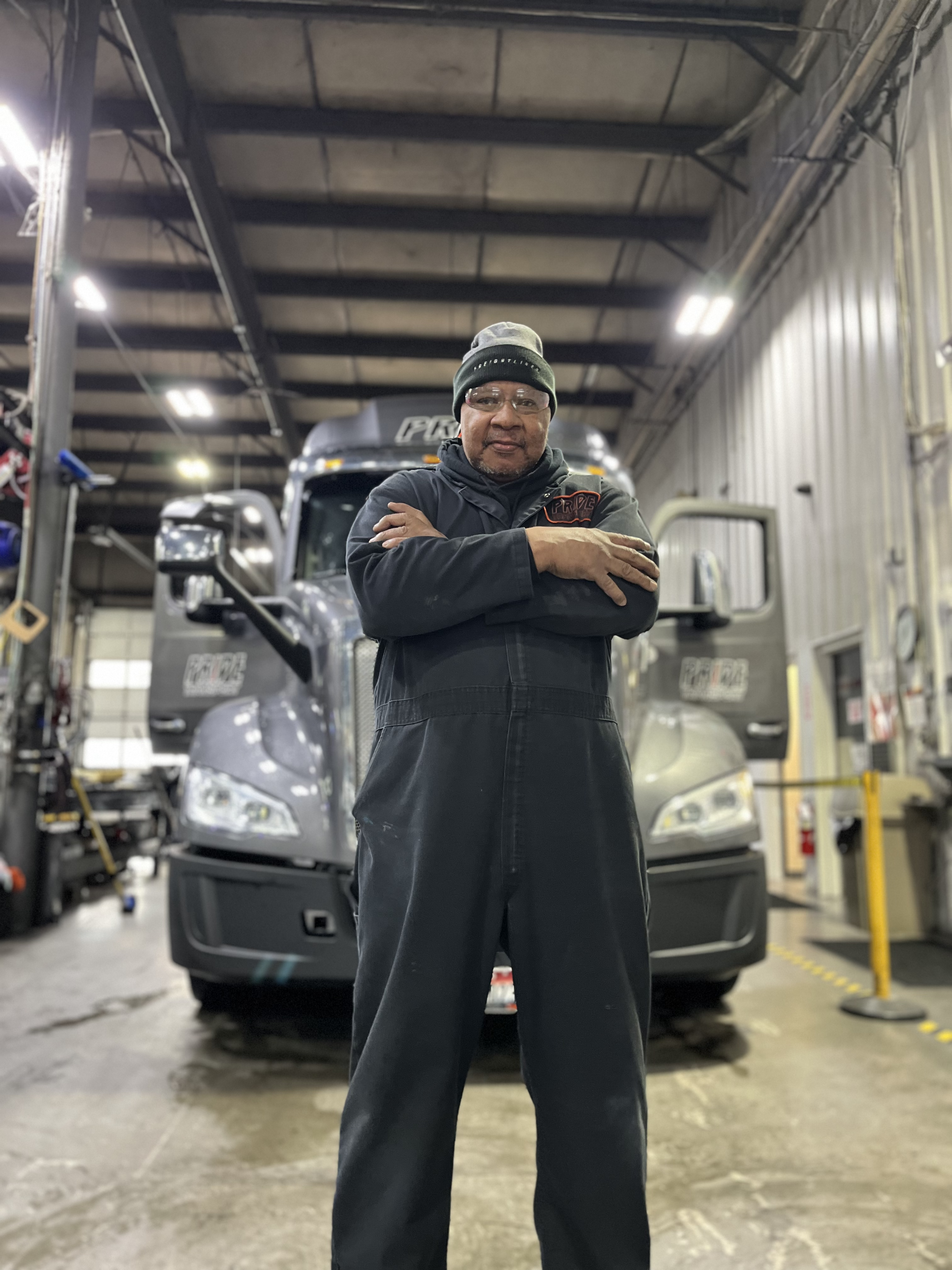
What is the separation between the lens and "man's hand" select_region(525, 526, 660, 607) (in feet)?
5.80

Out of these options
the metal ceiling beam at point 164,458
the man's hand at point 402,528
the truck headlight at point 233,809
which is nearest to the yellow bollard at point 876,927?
the truck headlight at point 233,809

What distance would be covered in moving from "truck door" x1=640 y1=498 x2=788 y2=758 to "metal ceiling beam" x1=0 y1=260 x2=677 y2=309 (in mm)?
8808

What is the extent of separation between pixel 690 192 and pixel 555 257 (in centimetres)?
191

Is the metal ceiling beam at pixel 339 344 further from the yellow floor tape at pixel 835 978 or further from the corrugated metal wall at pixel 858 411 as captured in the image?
the yellow floor tape at pixel 835 978

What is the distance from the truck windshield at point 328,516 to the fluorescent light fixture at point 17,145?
475 cm

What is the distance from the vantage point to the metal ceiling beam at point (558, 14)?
7.30 meters

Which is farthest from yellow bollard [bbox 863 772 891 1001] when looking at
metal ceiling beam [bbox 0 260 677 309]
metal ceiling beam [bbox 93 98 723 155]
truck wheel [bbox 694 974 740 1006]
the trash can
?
metal ceiling beam [bbox 0 260 677 309]

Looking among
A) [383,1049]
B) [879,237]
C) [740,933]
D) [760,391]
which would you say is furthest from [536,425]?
[760,391]

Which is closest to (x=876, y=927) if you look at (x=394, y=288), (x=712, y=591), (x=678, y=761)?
(x=678, y=761)

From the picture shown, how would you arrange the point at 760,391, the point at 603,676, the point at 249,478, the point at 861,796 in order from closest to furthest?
the point at 603,676 → the point at 861,796 → the point at 760,391 → the point at 249,478

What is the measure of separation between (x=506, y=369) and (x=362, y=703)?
1953mm

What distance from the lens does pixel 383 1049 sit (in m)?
1.66

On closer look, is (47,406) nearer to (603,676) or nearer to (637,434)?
(603,676)

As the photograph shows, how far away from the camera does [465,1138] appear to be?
2.84 meters
